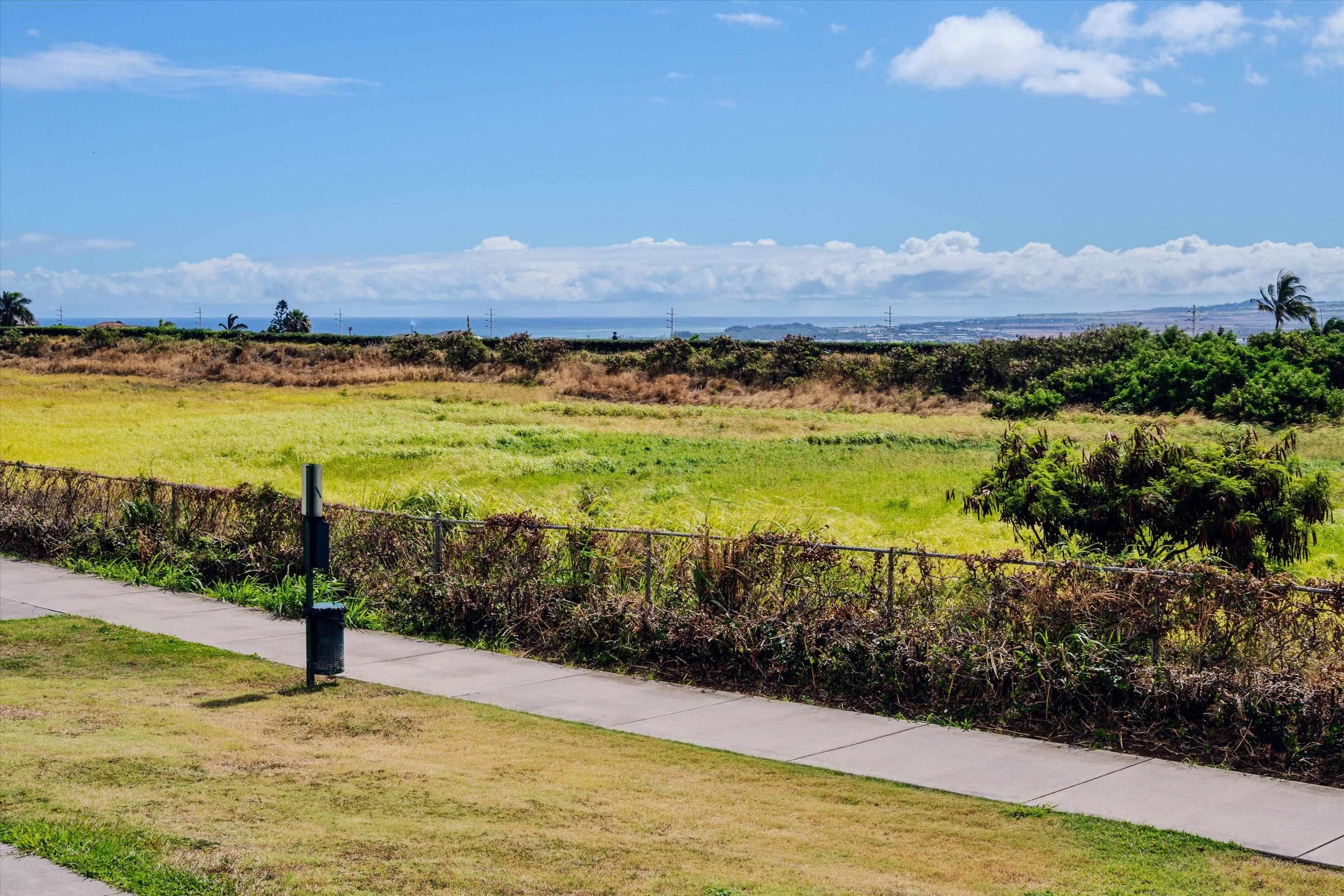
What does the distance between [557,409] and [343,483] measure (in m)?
23.4

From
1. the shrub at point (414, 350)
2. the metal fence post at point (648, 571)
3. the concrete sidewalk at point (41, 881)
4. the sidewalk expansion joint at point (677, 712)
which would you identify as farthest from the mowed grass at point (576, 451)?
the shrub at point (414, 350)

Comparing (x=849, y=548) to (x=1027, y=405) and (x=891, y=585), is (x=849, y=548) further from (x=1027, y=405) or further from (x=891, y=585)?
(x=1027, y=405)

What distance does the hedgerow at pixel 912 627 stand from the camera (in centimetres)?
955

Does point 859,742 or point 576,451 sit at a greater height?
point 576,451

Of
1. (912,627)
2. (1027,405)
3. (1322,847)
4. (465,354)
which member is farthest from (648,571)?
(465,354)

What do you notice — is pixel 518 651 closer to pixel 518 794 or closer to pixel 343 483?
pixel 518 794

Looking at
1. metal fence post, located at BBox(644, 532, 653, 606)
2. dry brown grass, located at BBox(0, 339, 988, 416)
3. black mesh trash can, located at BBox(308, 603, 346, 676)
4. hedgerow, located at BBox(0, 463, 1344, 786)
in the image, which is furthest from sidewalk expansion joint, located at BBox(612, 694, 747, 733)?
dry brown grass, located at BBox(0, 339, 988, 416)

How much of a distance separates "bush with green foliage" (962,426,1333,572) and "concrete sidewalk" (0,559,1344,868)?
3.82m

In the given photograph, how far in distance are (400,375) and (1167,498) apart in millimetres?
58561

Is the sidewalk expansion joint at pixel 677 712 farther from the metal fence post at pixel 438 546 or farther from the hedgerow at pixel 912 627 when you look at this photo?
the metal fence post at pixel 438 546

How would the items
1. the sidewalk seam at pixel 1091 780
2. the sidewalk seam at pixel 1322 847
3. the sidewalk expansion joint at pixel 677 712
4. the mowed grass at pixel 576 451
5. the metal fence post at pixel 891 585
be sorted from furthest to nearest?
the mowed grass at pixel 576 451, the metal fence post at pixel 891 585, the sidewalk expansion joint at pixel 677 712, the sidewalk seam at pixel 1091 780, the sidewalk seam at pixel 1322 847

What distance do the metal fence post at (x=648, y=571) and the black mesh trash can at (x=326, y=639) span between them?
9.84 feet

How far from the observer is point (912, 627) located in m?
11.1

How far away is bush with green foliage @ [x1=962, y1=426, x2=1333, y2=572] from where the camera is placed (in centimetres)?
1293
